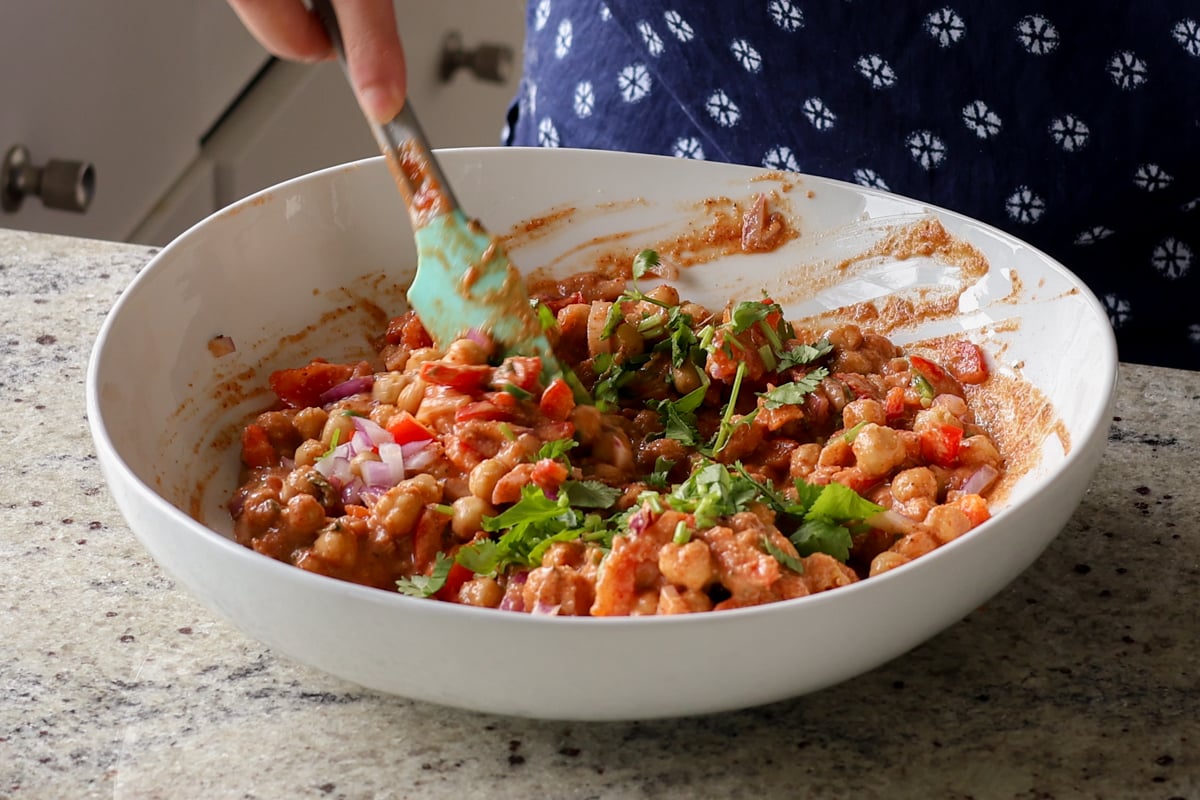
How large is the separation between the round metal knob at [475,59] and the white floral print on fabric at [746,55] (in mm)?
3135

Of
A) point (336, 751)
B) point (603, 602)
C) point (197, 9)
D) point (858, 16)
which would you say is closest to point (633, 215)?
point (858, 16)

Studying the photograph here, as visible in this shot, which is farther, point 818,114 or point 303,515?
point 818,114

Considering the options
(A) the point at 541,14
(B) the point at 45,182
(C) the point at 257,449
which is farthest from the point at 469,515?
(B) the point at 45,182

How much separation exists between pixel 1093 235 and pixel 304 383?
4.60 feet

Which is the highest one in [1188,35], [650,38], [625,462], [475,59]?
[1188,35]

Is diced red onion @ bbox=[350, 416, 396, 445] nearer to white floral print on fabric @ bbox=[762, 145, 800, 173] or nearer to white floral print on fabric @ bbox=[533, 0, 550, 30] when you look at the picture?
white floral print on fabric @ bbox=[762, 145, 800, 173]

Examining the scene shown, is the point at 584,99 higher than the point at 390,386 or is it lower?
higher

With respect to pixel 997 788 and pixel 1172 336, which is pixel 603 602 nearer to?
pixel 997 788

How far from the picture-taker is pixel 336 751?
140cm

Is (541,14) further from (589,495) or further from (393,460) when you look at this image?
(589,495)

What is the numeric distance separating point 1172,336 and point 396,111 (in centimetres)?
151

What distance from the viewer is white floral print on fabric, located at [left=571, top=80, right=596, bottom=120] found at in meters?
2.65

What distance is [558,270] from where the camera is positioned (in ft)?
7.37

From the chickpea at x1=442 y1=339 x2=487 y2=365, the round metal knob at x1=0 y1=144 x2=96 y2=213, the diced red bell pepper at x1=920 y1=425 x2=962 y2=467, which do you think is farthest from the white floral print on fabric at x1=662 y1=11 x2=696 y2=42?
the round metal knob at x1=0 y1=144 x2=96 y2=213
